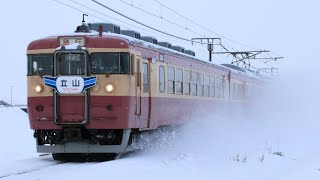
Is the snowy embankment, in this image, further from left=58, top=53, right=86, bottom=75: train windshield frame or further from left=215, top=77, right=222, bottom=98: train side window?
left=58, top=53, right=86, bottom=75: train windshield frame

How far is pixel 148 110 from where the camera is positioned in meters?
14.5

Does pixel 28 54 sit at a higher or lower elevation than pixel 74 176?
higher

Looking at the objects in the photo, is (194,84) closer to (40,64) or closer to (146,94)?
(146,94)

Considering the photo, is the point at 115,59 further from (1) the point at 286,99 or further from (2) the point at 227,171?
(1) the point at 286,99

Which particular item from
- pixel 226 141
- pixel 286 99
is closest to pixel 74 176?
pixel 226 141

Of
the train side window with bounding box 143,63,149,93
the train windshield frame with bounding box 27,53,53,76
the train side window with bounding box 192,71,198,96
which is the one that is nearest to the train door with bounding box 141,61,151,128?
the train side window with bounding box 143,63,149,93

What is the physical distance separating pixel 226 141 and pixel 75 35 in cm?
764

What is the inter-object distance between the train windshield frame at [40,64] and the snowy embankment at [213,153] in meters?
2.01

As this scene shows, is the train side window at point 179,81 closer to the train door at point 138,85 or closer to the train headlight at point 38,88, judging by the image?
the train door at point 138,85

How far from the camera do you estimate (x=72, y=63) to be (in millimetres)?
13070

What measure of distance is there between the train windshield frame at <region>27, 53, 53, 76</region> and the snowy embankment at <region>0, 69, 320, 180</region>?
2.01m

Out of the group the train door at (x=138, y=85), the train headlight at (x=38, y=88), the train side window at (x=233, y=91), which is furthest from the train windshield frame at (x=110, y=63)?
the train side window at (x=233, y=91)

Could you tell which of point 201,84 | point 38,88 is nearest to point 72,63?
point 38,88

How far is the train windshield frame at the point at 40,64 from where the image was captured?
43.2 feet
